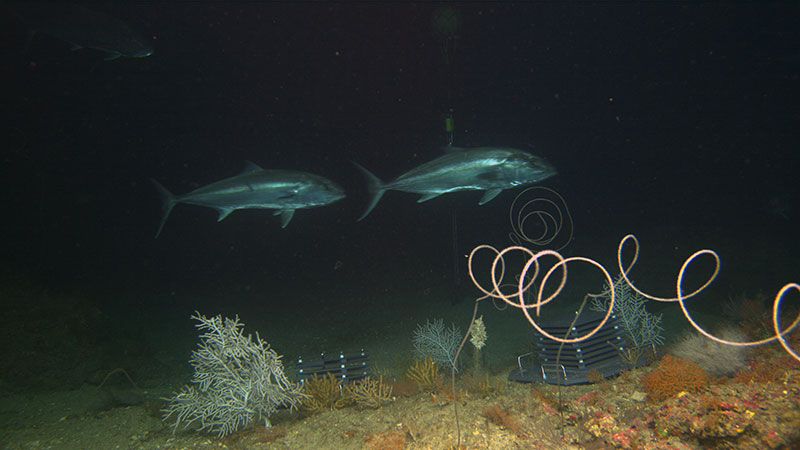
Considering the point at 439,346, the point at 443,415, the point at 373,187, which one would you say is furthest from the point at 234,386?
the point at 373,187

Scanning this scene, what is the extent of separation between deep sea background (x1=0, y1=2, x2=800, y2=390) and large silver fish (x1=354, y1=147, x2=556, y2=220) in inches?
135

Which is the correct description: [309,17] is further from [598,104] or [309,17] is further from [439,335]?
[598,104]

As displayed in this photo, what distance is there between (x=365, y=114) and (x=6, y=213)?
12138 mm

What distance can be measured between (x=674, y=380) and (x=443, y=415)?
2.34 meters

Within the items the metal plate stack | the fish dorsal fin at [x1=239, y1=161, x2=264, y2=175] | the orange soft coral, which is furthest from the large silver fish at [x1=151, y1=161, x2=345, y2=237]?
the orange soft coral

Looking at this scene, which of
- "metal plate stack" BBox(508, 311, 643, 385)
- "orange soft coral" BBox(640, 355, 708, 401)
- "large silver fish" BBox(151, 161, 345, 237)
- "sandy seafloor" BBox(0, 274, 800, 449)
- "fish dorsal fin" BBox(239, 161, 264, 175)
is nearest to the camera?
"sandy seafloor" BBox(0, 274, 800, 449)

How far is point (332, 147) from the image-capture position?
14.4 metres

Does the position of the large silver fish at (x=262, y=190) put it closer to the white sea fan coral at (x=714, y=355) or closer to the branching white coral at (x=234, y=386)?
the branching white coral at (x=234, y=386)

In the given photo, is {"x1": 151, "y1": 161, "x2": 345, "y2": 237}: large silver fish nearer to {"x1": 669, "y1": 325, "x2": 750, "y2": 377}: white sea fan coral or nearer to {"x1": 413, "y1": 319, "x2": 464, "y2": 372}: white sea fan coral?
{"x1": 413, "y1": 319, "x2": 464, "y2": 372}: white sea fan coral

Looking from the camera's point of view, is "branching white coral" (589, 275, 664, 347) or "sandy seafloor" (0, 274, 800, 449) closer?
"sandy seafloor" (0, 274, 800, 449)

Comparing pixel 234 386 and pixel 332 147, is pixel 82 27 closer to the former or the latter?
pixel 234 386

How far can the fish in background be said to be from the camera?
16.2 ft

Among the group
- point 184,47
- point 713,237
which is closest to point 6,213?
point 184,47

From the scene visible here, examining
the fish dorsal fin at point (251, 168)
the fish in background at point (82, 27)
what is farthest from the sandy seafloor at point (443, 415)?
the fish in background at point (82, 27)
